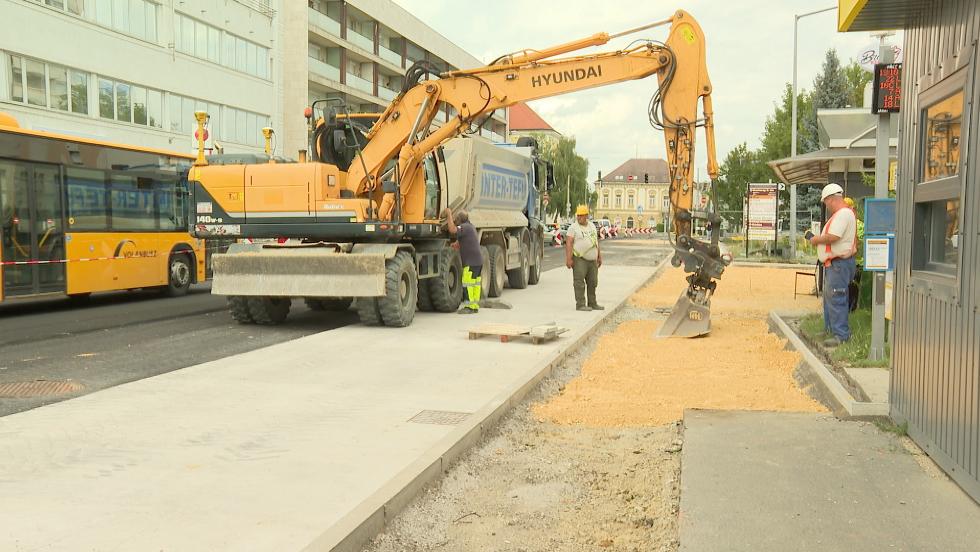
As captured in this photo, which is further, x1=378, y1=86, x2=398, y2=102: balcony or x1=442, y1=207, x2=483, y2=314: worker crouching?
x1=378, y1=86, x2=398, y2=102: balcony

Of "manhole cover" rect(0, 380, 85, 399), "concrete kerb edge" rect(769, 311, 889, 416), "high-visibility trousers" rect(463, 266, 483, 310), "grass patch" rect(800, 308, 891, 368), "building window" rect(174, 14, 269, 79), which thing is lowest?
"manhole cover" rect(0, 380, 85, 399)

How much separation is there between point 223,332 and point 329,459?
6.84 metres

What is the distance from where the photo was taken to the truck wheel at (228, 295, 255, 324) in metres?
12.2

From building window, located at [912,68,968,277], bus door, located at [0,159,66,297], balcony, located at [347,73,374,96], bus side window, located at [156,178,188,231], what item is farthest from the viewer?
balcony, located at [347,73,374,96]

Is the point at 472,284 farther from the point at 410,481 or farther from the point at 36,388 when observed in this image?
the point at 410,481

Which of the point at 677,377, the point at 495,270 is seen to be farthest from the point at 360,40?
the point at 677,377

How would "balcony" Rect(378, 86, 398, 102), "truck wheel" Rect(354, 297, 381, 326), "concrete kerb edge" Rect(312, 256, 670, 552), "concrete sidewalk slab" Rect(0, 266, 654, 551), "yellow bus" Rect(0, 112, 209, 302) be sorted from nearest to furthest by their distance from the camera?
"concrete kerb edge" Rect(312, 256, 670, 552)
"concrete sidewalk slab" Rect(0, 266, 654, 551)
"truck wheel" Rect(354, 297, 381, 326)
"yellow bus" Rect(0, 112, 209, 302)
"balcony" Rect(378, 86, 398, 102)

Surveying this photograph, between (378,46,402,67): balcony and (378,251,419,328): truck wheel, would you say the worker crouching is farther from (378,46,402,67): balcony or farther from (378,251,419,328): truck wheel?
(378,46,402,67): balcony

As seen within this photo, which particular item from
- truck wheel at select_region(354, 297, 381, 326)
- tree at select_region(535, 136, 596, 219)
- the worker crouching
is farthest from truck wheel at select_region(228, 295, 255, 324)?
tree at select_region(535, 136, 596, 219)

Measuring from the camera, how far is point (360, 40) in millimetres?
49938

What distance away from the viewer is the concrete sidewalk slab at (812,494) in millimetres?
3842

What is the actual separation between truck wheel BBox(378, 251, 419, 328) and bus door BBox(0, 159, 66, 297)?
20.2 feet

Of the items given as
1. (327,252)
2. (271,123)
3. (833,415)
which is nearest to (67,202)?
(327,252)

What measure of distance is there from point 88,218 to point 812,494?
1373 centimetres
